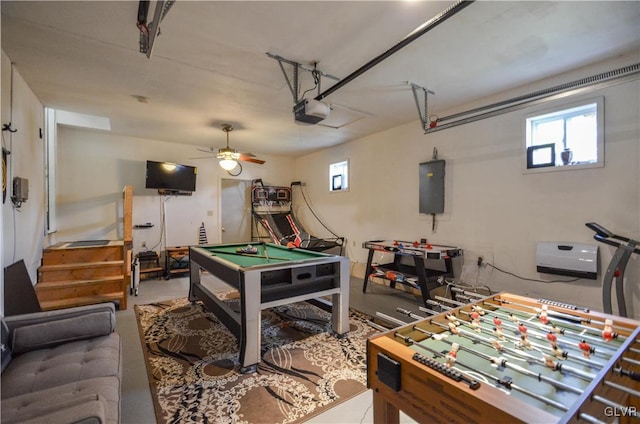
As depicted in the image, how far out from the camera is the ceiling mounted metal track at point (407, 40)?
1.90 m

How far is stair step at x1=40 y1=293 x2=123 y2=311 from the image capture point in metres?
3.44

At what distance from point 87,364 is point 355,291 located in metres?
3.66

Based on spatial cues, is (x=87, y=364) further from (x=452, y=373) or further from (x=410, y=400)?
(x=452, y=373)

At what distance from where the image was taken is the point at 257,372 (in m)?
2.36

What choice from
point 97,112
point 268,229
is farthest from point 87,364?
point 268,229

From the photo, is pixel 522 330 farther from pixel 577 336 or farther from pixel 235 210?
pixel 235 210

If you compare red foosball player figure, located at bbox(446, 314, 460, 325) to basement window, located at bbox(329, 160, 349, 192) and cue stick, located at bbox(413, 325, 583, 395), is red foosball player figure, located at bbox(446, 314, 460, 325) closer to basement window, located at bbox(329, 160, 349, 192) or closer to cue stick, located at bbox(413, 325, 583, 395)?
cue stick, located at bbox(413, 325, 583, 395)

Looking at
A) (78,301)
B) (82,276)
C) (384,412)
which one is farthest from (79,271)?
(384,412)

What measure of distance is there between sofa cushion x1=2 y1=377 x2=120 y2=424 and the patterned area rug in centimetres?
60

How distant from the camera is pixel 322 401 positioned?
2.00 metres

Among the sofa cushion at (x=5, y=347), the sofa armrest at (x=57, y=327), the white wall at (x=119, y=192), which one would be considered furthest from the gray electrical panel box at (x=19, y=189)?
the white wall at (x=119, y=192)

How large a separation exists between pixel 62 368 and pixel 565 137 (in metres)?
4.93

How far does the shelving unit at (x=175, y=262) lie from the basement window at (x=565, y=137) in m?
6.05

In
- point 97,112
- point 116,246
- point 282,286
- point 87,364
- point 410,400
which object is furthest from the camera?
point 97,112
